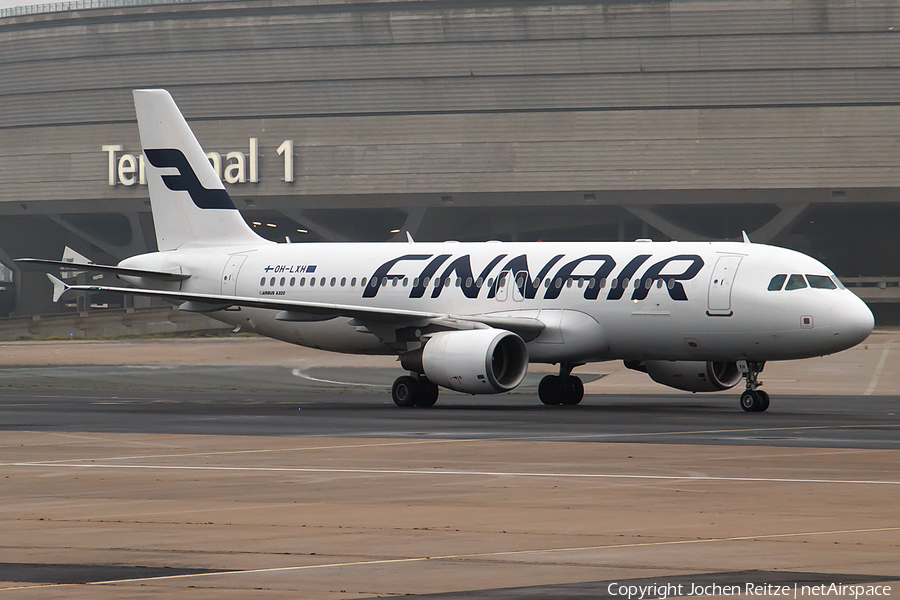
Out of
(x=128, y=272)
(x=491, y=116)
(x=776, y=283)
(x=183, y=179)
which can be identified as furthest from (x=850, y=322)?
(x=491, y=116)

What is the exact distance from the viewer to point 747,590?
27.4ft

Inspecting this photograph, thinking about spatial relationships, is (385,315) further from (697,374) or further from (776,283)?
(776,283)

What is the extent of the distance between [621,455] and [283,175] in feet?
245

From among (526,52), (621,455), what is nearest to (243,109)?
(526,52)

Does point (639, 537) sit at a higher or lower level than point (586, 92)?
lower

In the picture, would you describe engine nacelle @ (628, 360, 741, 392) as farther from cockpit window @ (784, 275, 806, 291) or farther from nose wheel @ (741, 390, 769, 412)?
cockpit window @ (784, 275, 806, 291)

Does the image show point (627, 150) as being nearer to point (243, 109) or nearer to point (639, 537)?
point (243, 109)

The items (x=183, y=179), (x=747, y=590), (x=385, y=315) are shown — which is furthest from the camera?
(x=183, y=179)

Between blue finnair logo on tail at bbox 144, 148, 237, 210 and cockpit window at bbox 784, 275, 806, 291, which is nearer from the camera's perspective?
cockpit window at bbox 784, 275, 806, 291

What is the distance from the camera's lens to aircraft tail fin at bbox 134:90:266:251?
35625 millimetres

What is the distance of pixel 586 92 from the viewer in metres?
86.4

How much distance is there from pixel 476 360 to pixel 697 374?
230 inches

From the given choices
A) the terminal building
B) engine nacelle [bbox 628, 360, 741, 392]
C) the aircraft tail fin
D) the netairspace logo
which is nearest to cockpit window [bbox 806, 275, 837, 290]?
engine nacelle [bbox 628, 360, 741, 392]

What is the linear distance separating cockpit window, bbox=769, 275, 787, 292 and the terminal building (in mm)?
56643
